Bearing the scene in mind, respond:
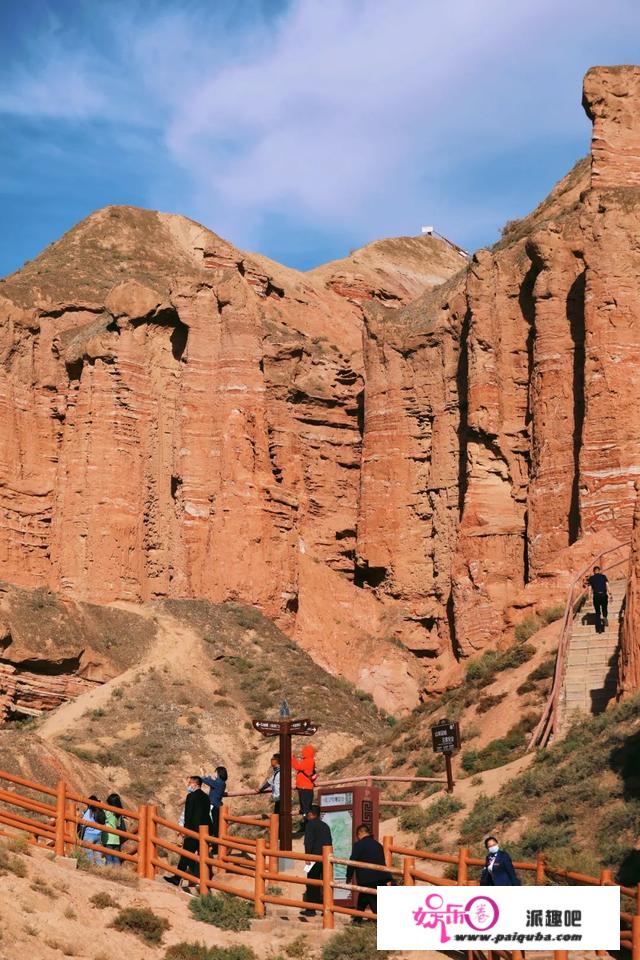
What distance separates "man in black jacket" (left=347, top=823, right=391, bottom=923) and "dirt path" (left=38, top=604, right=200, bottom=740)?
83.2 feet

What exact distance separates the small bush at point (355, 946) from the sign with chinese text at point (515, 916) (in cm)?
248

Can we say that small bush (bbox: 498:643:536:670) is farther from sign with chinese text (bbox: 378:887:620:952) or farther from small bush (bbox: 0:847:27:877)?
sign with chinese text (bbox: 378:887:620:952)

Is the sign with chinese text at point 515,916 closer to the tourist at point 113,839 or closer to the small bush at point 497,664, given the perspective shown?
the tourist at point 113,839

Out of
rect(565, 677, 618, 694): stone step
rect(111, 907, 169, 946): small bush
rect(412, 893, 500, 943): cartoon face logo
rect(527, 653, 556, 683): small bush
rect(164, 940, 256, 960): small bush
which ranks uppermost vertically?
rect(527, 653, 556, 683): small bush

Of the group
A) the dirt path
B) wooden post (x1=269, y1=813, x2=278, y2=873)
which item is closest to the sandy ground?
wooden post (x1=269, y1=813, x2=278, y2=873)

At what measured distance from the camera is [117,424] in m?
61.5

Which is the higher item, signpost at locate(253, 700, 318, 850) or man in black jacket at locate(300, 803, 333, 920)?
signpost at locate(253, 700, 318, 850)

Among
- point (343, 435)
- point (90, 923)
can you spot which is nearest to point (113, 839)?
point (90, 923)

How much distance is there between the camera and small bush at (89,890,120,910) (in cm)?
2367

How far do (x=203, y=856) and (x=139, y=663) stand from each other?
29.6 m

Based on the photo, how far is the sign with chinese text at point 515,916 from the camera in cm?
1975

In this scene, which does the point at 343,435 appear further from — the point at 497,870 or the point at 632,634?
the point at 497,870

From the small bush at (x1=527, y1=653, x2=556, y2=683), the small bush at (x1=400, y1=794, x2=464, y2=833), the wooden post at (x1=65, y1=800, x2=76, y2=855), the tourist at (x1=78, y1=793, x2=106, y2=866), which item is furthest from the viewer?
the small bush at (x1=527, y1=653, x2=556, y2=683)

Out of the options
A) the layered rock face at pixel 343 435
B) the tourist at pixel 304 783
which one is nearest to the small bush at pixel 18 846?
the tourist at pixel 304 783
